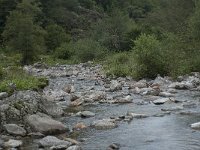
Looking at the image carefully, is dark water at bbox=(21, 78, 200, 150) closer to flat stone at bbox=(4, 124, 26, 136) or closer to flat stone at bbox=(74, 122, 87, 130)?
flat stone at bbox=(74, 122, 87, 130)

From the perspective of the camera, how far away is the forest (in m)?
30.1

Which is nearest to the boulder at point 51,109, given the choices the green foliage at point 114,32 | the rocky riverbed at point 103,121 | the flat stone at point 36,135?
the rocky riverbed at point 103,121

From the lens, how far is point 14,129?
15.2 m

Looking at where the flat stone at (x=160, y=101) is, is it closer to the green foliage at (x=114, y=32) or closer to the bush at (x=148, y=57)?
the bush at (x=148, y=57)

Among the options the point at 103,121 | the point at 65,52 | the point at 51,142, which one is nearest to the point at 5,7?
the point at 65,52

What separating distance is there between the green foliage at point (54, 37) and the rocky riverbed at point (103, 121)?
173 ft

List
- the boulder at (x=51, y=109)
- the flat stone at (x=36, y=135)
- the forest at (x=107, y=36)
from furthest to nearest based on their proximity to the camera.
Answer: the forest at (x=107, y=36) < the boulder at (x=51, y=109) < the flat stone at (x=36, y=135)

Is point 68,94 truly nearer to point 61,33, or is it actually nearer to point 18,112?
point 18,112

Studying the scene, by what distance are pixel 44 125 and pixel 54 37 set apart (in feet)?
207

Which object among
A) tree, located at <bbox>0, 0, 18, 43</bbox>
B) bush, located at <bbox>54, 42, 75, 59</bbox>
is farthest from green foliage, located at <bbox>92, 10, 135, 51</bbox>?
tree, located at <bbox>0, 0, 18, 43</bbox>

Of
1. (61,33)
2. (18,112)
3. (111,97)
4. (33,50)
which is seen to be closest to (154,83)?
(111,97)

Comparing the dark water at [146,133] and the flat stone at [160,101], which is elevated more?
the dark water at [146,133]

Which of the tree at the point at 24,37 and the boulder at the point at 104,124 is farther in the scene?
the tree at the point at 24,37

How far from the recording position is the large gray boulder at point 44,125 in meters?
15.1
